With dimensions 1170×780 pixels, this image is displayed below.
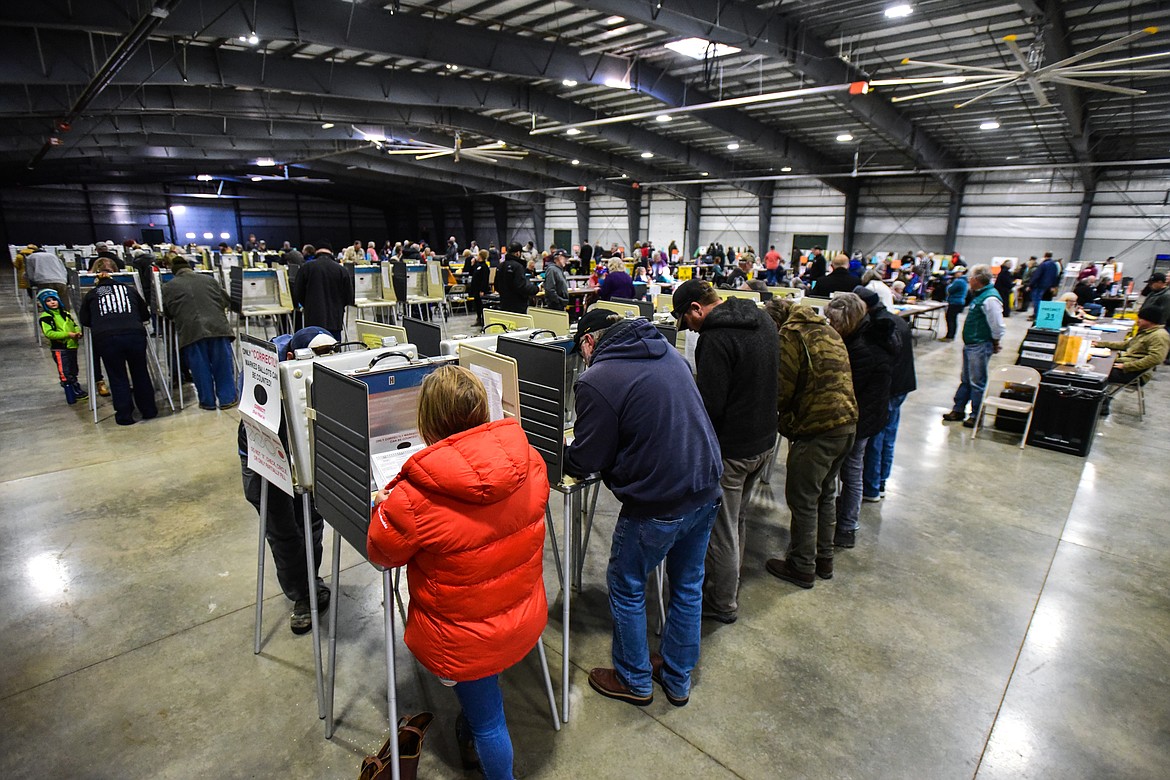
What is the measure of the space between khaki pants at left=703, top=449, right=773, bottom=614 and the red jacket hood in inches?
47.2

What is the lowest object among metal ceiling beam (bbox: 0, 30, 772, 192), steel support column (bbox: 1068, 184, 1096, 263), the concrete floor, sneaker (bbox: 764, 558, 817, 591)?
the concrete floor

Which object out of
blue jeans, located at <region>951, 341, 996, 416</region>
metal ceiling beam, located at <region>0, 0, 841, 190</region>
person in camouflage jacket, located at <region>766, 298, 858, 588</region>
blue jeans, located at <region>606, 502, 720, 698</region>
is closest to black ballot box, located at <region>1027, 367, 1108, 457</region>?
blue jeans, located at <region>951, 341, 996, 416</region>

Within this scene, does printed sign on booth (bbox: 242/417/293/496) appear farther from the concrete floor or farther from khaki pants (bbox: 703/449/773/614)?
khaki pants (bbox: 703/449/773/614)

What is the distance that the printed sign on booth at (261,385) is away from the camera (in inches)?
73.9

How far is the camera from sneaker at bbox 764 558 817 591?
297 centimetres

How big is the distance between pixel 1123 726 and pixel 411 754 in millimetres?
2657

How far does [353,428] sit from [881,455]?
11.8 feet

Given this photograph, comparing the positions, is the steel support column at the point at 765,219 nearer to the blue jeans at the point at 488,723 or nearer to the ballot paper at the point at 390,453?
the ballot paper at the point at 390,453

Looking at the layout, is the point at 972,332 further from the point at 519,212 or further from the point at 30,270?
the point at 519,212

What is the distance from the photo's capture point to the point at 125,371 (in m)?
5.05

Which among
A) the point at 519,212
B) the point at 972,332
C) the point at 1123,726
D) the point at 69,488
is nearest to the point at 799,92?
the point at 972,332

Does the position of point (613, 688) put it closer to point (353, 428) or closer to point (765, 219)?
point (353, 428)

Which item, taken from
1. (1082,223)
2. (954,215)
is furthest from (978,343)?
(954,215)

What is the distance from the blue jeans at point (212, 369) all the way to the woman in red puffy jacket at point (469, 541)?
16.5 feet
